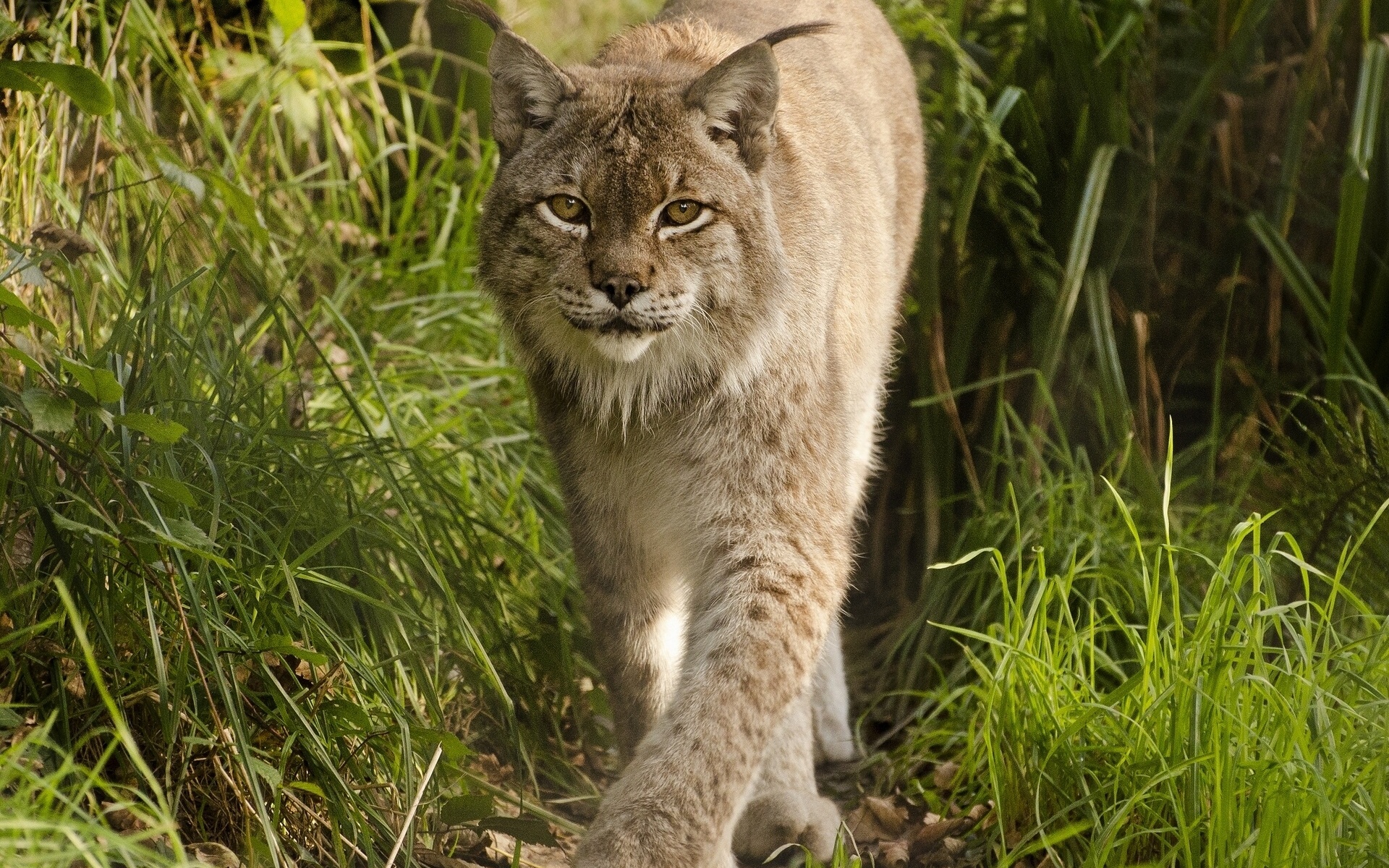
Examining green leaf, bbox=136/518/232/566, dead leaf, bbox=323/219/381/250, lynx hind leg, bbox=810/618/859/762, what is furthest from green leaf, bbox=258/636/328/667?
dead leaf, bbox=323/219/381/250

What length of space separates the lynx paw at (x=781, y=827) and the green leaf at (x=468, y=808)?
0.72m

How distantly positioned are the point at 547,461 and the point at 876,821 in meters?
1.75

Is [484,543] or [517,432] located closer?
[484,543]

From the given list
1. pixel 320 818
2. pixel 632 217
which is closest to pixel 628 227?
pixel 632 217

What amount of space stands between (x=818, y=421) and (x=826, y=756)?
1492 millimetres

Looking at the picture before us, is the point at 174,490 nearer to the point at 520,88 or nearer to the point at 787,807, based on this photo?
the point at 520,88

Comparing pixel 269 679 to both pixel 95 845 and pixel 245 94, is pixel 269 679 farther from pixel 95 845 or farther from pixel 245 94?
pixel 245 94

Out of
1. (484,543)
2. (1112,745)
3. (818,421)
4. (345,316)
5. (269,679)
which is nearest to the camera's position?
(269,679)

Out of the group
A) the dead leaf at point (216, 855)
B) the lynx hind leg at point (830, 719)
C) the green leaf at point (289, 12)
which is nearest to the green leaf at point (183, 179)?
the green leaf at point (289, 12)

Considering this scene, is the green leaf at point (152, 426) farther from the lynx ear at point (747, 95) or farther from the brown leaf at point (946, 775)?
the brown leaf at point (946, 775)

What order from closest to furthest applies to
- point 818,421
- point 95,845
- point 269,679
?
point 95,845, point 269,679, point 818,421

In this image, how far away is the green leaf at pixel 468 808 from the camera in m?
3.09

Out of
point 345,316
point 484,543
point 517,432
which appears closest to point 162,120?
point 345,316

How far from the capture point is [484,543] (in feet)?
14.1
